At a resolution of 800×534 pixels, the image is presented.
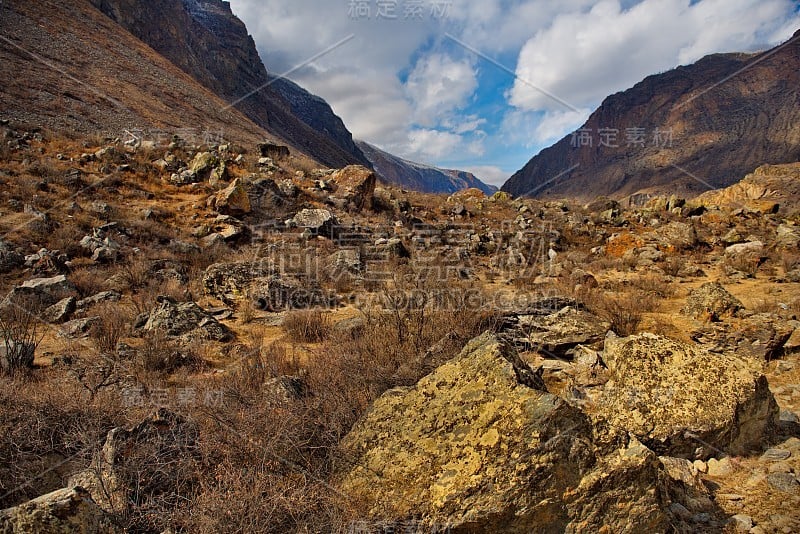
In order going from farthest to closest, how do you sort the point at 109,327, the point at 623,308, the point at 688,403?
the point at 623,308 < the point at 109,327 < the point at 688,403

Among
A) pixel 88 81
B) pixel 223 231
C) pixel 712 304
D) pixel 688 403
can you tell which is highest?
pixel 88 81

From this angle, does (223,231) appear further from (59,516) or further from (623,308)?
(59,516)

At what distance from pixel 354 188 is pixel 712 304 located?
9837 millimetres

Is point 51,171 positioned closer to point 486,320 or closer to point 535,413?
point 486,320

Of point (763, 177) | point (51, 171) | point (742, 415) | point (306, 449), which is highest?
point (763, 177)

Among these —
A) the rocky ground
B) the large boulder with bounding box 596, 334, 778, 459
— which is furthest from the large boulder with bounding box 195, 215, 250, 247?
the large boulder with bounding box 596, 334, 778, 459

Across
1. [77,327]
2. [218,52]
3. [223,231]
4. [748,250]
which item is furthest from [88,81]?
[218,52]

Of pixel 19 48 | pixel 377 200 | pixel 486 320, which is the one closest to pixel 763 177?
pixel 377 200

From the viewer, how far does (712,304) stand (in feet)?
14.8

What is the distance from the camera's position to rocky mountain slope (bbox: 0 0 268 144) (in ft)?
49.6

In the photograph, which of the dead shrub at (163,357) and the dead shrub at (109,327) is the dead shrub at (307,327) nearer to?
the dead shrub at (163,357)

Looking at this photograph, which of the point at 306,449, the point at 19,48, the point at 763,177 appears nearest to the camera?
the point at 306,449

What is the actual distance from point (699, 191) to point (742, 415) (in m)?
73.9

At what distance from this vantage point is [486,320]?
3.68 m
